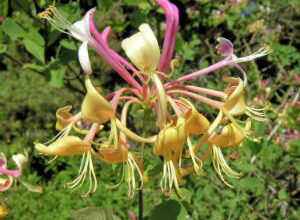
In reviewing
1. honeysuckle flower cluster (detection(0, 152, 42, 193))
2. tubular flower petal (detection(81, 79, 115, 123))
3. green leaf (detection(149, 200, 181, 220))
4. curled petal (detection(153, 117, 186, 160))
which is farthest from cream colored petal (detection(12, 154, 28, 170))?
green leaf (detection(149, 200, 181, 220))

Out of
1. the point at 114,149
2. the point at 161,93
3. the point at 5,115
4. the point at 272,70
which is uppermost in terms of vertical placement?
the point at 161,93

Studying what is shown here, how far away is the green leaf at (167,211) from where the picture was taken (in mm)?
781

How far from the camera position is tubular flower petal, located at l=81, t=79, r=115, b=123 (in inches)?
21.7

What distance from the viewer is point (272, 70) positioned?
4414 mm

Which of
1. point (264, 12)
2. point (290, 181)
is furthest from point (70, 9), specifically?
point (264, 12)

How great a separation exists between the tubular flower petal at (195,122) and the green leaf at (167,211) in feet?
0.87

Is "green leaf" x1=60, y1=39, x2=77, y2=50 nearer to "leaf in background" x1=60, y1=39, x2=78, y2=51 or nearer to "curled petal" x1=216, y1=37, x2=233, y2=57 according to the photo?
"leaf in background" x1=60, y1=39, x2=78, y2=51

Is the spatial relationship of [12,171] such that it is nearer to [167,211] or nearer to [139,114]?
[167,211]

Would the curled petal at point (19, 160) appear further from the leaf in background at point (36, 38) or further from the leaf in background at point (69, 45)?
the leaf in background at point (36, 38)

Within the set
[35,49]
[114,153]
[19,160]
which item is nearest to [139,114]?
[35,49]

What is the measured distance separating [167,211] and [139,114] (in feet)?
2.95

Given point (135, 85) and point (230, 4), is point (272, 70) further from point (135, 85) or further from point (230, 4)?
point (135, 85)

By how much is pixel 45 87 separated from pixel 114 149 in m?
4.13

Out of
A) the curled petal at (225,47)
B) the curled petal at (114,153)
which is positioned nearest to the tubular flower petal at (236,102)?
the curled petal at (225,47)
